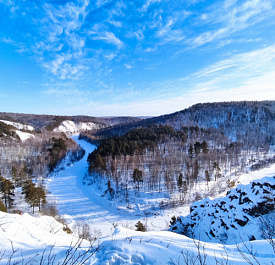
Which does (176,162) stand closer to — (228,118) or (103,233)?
(103,233)

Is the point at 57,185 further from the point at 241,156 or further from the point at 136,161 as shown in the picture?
the point at 241,156

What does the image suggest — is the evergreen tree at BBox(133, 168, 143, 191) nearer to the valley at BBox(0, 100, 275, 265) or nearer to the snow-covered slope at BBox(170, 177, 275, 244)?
the valley at BBox(0, 100, 275, 265)

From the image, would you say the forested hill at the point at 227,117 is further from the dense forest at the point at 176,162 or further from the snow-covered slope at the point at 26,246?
the snow-covered slope at the point at 26,246

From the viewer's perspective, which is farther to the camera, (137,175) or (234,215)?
(137,175)

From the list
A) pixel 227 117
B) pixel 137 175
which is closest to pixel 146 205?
pixel 137 175

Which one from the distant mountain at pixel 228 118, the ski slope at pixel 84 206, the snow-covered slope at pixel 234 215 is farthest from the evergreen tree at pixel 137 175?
the distant mountain at pixel 228 118

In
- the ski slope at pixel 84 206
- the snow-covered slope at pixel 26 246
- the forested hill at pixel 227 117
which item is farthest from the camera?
the forested hill at pixel 227 117

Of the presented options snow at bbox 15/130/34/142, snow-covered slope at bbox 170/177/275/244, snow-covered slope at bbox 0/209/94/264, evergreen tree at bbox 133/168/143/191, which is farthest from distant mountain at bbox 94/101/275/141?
snow-covered slope at bbox 0/209/94/264
